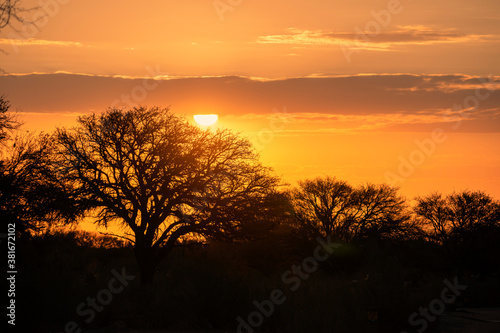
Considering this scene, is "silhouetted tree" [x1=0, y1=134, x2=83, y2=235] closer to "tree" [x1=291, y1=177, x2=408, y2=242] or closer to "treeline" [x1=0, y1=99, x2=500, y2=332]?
"treeline" [x1=0, y1=99, x2=500, y2=332]

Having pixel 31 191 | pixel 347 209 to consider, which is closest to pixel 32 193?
pixel 31 191

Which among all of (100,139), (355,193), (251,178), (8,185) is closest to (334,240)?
(355,193)

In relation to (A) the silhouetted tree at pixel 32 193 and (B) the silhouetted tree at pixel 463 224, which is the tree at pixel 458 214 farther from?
(A) the silhouetted tree at pixel 32 193

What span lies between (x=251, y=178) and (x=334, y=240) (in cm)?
1968

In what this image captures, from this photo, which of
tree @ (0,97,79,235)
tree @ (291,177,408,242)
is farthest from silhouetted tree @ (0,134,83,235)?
tree @ (291,177,408,242)

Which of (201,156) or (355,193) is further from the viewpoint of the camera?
(355,193)

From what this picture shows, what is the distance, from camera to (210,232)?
39.7 meters

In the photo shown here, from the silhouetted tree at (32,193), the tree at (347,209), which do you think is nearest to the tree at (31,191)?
the silhouetted tree at (32,193)

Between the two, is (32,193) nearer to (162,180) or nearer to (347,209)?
(162,180)

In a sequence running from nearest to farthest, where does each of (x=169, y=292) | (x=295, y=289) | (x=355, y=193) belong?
1. (x=169, y=292)
2. (x=295, y=289)
3. (x=355, y=193)

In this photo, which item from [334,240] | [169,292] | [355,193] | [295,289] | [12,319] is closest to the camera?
[12,319]

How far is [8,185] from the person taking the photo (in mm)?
37938

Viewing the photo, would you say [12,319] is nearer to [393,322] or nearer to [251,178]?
[393,322]

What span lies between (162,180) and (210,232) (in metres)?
4.05
